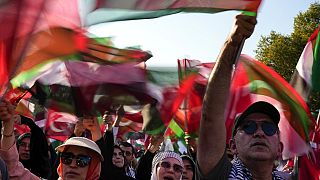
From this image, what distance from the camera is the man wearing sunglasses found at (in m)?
2.71

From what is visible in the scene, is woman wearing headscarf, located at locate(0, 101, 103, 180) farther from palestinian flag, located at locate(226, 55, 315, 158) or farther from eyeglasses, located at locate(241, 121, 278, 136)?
palestinian flag, located at locate(226, 55, 315, 158)

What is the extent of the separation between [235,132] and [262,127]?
0.52 feet

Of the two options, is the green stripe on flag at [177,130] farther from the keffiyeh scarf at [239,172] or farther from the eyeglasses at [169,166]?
the keffiyeh scarf at [239,172]

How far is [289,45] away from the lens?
2975 centimetres

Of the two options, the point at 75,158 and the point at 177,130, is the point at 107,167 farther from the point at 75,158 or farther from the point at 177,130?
the point at 177,130

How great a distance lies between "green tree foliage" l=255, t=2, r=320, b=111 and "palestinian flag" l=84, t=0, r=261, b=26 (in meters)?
25.6

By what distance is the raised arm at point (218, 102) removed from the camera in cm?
271

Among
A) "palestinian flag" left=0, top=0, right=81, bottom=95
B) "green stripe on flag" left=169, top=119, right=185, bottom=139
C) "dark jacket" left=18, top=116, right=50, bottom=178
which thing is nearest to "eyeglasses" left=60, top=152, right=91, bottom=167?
"palestinian flag" left=0, top=0, right=81, bottom=95

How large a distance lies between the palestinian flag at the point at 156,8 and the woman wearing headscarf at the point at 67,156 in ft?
3.57

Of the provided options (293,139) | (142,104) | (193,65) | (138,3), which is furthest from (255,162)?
(193,65)

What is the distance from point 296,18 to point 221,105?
2978 centimetres

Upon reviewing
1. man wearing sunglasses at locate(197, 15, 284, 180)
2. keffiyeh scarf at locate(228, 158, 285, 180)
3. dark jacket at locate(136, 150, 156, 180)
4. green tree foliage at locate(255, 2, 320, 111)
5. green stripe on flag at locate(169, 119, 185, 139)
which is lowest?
dark jacket at locate(136, 150, 156, 180)

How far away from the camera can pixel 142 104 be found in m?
6.18

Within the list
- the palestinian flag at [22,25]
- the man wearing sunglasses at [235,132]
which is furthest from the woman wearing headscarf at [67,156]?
the man wearing sunglasses at [235,132]
